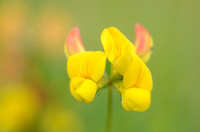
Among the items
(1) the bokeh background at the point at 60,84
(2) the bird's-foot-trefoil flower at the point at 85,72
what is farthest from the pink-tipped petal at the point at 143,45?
(1) the bokeh background at the point at 60,84

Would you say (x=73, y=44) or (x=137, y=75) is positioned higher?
(x=73, y=44)

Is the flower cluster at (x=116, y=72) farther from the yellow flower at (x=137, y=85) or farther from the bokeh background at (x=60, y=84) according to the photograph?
the bokeh background at (x=60, y=84)

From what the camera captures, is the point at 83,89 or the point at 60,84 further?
the point at 60,84

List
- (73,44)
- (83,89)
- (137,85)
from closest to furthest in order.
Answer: (83,89)
(137,85)
(73,44)

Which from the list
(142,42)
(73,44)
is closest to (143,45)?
(142,42)

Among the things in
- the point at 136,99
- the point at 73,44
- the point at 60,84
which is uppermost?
the point at 73,44

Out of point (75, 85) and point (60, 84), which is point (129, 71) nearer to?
point (75, 85)
